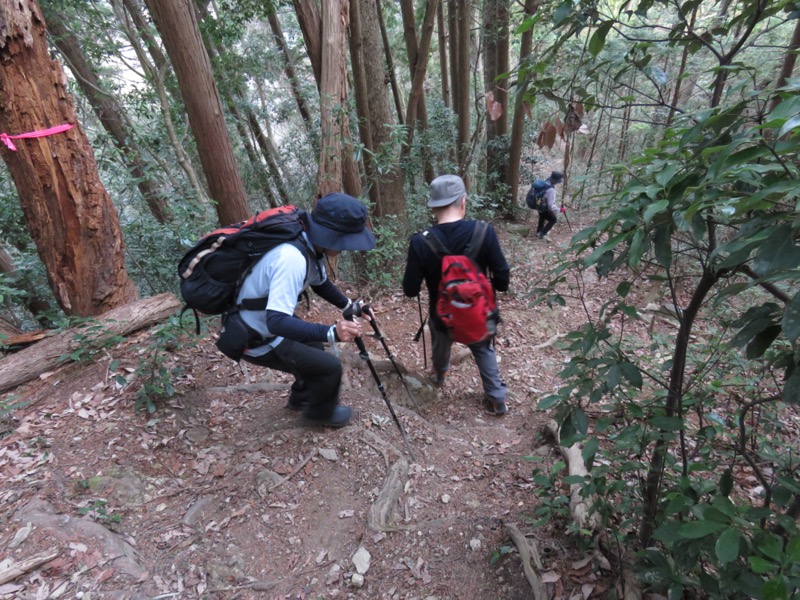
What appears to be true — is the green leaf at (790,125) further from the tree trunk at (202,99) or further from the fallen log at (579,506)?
the tree trunk at (202,99)

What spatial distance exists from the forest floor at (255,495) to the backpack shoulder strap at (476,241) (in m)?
1.66

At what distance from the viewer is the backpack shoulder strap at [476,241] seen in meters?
3.27

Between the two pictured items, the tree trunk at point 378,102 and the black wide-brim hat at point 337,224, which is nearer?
the black wide-brim hat at point 337,224

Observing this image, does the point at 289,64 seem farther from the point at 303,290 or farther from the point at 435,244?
the point at 303,290

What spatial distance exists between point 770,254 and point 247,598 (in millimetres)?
2848

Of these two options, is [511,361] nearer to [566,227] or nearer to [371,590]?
[371,590]

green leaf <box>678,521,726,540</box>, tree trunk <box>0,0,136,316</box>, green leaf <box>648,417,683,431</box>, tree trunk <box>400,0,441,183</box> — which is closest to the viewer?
green leaf <box>678,521,726,540</box>

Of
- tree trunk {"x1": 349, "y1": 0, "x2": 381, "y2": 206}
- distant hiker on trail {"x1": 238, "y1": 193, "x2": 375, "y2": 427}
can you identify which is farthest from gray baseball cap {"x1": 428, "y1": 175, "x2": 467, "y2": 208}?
tree trunk {"x1": 349, "y1": 0, "x2": 381, "y2": 206}

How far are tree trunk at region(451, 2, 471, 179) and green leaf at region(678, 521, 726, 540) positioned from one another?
7.64 m

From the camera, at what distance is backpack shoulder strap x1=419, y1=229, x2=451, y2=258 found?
131 inches

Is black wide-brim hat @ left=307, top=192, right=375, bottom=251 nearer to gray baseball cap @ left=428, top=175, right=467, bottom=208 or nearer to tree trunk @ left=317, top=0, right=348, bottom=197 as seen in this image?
gray baseball cap @ left=428, top=175, right=467, bottom=208

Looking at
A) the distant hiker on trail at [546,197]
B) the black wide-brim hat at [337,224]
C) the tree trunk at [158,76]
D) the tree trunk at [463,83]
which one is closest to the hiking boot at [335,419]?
the black wide-brim hat at [337,224]

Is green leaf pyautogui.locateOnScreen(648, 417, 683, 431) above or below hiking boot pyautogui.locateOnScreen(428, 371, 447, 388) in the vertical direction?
above

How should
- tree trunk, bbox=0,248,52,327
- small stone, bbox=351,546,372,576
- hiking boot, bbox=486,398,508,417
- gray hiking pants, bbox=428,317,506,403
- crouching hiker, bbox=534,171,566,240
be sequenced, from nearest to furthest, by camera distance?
small stone, bbox=351,546,372,576 → gray hiking pants, bbox=428,317,506,403 → hiking boot, bbox=486,398,508,417 → tree trunk, bbox=0,248,52,327 → crouching hiker, bbox=534,171,566,240
